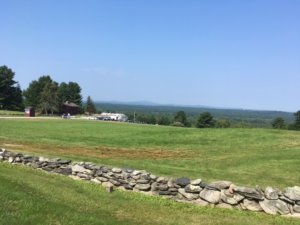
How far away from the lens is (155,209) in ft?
35.7

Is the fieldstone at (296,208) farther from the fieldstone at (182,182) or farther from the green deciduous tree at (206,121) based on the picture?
the green deciduous tree at (206,121)

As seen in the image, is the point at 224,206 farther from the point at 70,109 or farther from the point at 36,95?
the point at 36,95

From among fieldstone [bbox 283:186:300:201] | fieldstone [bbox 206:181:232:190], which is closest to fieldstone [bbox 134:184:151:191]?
fieldstone [bbox 206:181:232:190]

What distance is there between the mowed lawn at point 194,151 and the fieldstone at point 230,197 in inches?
182

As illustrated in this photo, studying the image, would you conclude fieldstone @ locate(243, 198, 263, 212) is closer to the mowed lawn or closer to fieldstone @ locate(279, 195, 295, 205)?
fieldstone @ locate(279, 195, 295, 205)

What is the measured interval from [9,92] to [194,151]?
93.7m

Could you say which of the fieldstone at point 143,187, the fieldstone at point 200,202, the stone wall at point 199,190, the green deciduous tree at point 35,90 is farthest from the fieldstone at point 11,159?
the green deciduous tree at point 35,90

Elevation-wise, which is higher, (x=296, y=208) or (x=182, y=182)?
(x=182, y=182)

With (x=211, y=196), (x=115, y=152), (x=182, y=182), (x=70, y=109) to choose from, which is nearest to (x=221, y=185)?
(x=211, y=196)

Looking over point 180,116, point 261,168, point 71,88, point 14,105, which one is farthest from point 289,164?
point 71,88

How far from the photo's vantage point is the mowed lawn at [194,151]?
18562mm

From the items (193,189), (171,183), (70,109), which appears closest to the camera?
(193,189)

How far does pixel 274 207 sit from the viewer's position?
1073cm

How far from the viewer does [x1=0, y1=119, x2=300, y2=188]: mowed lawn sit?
18.6m
